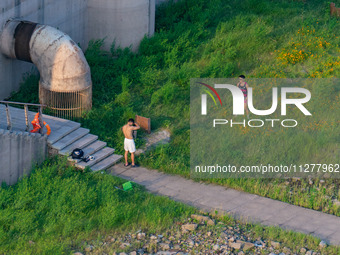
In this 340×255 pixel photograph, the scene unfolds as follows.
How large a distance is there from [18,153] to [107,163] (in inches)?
103

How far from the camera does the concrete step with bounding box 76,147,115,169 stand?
19109 mm

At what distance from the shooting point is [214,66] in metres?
25.0

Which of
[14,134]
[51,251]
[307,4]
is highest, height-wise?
[307,4]

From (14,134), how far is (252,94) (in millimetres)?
8925

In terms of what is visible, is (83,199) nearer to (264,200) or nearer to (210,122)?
(264,200)

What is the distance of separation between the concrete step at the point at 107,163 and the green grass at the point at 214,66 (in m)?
0.49

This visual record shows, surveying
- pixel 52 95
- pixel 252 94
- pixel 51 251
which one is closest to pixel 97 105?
pixel 52 95

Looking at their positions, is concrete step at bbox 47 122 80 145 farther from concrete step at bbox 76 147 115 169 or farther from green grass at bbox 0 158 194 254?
green grass at bbox 0 158 194 254

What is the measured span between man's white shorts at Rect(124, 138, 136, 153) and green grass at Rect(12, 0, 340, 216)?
615 mm

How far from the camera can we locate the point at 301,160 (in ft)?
65.3

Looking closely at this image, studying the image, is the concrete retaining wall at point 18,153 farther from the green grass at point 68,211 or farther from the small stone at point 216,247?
the small stone at point 216,247

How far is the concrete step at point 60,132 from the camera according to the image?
64.0ft

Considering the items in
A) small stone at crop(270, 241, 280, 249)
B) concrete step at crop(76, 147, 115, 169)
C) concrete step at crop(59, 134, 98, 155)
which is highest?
concrete step at crop(59, 134, 98, 155)

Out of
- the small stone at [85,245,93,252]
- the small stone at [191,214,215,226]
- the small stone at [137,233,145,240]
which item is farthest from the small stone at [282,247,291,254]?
the small stone at [85,245,93,252]
